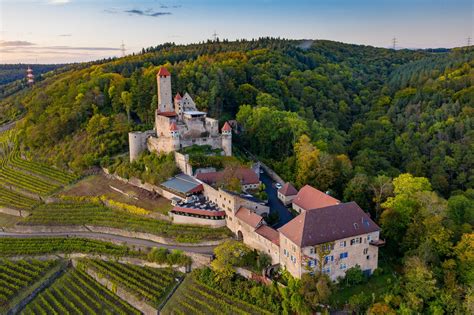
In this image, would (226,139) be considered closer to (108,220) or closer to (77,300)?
(108,220)

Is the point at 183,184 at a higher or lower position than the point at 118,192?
higher

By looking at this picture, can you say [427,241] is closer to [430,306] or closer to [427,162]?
[430,306]

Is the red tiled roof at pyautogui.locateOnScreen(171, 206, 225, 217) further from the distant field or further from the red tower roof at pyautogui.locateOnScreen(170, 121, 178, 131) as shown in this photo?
the red tower roof at pyautogui.locateOnScreen(170, 121, 178, 131)

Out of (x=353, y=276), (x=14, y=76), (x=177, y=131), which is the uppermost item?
(x=14, y=76)

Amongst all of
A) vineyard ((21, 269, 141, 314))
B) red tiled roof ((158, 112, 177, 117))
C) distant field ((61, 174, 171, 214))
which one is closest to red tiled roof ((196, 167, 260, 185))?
distant field ((61, 174, 171, 214))

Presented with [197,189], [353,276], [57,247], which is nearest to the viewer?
[353,276]

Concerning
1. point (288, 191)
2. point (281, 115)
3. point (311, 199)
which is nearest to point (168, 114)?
point (281, 115)

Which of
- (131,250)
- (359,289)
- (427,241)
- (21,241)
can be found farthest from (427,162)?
(21,241)
